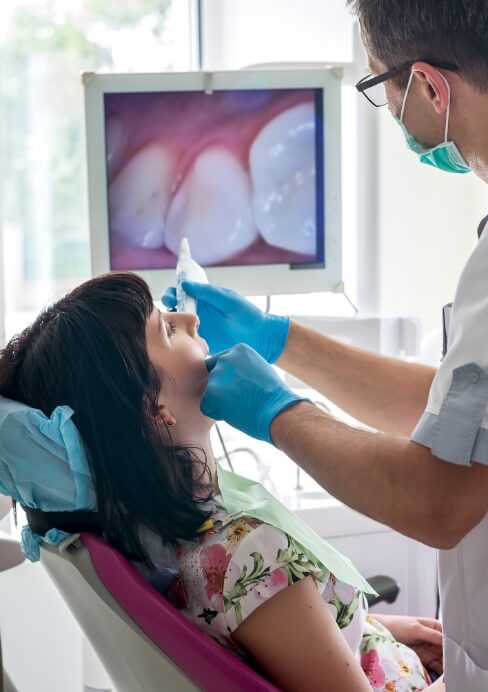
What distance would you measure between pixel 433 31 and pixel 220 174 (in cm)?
100

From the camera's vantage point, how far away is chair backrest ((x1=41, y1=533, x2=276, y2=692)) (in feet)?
3.50

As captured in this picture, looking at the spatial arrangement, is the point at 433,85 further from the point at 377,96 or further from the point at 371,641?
the point at 371,641

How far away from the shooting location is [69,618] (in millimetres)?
2127

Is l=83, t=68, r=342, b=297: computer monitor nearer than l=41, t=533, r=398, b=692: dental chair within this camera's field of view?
No

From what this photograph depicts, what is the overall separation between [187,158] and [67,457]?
3.55 feet

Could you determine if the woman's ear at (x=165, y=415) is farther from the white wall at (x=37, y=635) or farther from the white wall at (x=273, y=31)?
the white wall at (x=273, y=31)

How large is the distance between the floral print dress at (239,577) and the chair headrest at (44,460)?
18cm

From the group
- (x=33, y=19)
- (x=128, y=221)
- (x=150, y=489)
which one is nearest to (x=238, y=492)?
(x=150, y=489)

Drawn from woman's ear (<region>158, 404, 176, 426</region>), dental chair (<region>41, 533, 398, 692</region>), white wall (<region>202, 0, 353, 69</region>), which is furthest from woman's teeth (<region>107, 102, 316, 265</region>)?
dental chair (<region>41, 533, 398, 692</region>)

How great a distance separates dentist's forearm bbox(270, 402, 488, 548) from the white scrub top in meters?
0.03

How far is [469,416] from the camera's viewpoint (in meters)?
1.08

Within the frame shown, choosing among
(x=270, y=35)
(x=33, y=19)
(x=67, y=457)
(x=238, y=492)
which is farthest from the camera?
(x=33, y=19)

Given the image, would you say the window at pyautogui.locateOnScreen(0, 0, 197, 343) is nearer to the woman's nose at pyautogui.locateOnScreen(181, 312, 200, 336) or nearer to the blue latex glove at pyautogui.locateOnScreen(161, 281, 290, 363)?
the blue latex glove at pyautogui.locateOnScreen(161, 281, 290, 363)

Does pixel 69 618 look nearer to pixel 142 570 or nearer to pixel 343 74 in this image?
pixel 142 570
